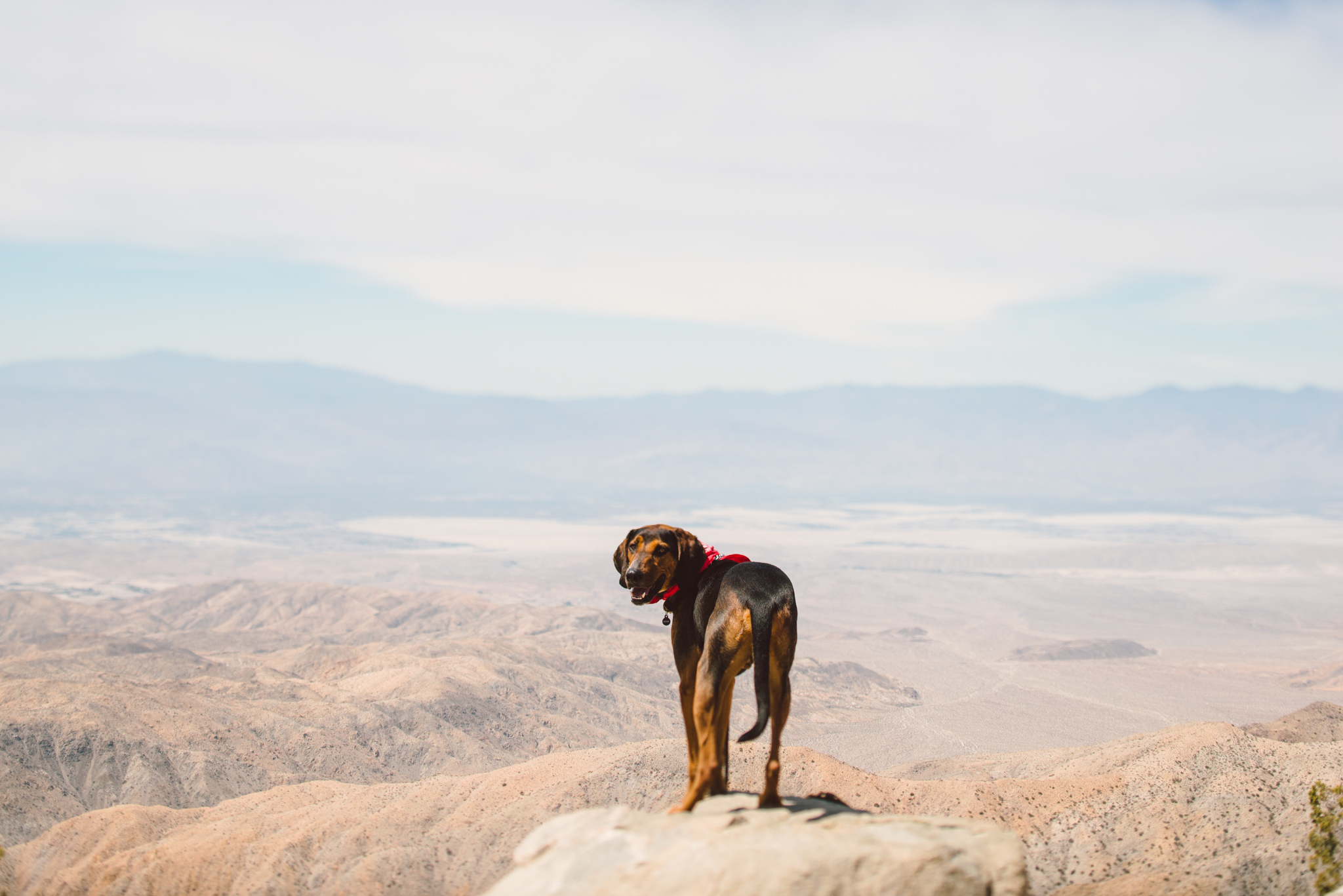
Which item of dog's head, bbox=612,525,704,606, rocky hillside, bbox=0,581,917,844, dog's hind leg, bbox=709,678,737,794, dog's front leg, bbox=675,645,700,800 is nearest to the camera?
dog's hind leg, bbox=709,678,737,794

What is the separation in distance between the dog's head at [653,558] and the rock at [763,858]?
2118mm

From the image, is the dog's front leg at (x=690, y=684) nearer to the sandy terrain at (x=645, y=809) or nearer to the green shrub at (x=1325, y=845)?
the sandy terrain at (x=645, y=809)

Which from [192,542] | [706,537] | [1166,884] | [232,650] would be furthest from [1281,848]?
[192,542]

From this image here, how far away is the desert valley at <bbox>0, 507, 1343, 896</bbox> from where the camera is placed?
57.1ft

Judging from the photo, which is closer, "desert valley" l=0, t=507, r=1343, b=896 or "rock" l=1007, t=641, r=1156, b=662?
"desert valley" l=0, t=507, r=1343, b=896

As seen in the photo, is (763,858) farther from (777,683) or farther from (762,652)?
(762,652)

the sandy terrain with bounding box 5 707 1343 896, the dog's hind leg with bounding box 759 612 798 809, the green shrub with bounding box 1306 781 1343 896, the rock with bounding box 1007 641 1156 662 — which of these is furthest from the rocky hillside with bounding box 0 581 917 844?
the green shrub with bounding box 1306 781 1343 896

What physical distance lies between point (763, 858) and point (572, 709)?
4204 cm

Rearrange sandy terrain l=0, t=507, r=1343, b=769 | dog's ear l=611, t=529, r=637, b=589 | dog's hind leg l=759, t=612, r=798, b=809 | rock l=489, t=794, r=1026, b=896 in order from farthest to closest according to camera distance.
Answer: sandy terrain l=0, t=507, r=1343, b=769 → dog's ear l=611, t=529, r=637, b=589 → dog's hind leg l=759, t=612, r=798, b=809 → rock l=489, t=794, r=1026, b=896

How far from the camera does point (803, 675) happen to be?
63.7 metres

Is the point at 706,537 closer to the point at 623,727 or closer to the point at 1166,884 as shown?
the point at 623,727

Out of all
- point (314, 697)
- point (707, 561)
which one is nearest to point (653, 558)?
point (707, 561)

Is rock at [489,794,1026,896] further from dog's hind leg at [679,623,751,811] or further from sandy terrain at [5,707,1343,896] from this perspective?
sandy terrain at [5,707,1343,896]

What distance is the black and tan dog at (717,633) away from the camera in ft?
31.8
